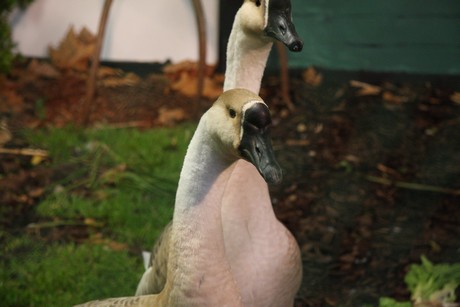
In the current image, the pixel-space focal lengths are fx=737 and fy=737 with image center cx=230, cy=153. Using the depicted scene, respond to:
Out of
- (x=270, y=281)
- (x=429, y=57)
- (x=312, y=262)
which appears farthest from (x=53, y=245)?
(x=429, y=57)

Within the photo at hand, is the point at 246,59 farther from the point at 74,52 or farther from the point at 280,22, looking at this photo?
the point at 74,52

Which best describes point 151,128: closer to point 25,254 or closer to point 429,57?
point 25,254

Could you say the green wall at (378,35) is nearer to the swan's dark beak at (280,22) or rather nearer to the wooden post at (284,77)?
the wooden post at (284,77)

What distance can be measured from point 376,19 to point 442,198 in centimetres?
186

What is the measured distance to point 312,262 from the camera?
13.3ft

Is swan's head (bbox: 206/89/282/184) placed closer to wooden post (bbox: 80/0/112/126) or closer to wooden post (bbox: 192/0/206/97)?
wooden post (bbox: 192/0/206/97)

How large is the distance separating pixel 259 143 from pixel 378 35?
4.22m

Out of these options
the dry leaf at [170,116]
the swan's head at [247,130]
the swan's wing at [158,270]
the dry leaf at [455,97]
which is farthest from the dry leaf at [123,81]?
the swan's head at [247,130]

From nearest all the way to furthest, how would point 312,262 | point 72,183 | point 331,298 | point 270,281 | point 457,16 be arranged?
point 270,281, point 331,298, point 312,262, point 72,183, point 457,16

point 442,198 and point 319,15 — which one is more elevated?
point 319,15

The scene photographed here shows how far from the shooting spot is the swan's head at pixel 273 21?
2.53m

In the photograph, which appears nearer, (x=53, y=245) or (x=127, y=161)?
(x=53, y=245)

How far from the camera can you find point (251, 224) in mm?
2783

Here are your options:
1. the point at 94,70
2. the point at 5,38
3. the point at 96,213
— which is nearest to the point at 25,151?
the point at 94,70
